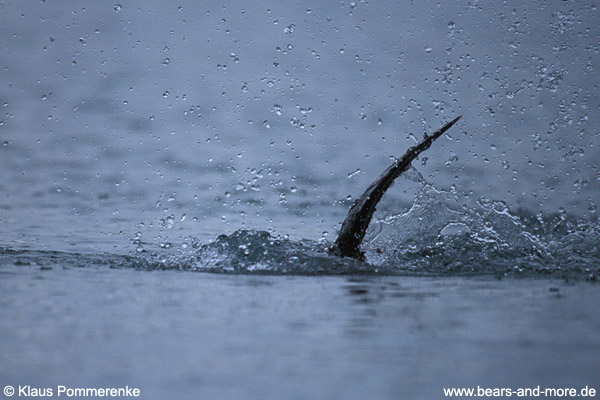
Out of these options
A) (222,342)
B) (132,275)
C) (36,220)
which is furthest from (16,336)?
(36,220)

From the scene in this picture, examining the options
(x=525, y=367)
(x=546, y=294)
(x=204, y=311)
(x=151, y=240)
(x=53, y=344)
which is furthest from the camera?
(x=151, y=240)

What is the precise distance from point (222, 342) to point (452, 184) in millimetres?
10361

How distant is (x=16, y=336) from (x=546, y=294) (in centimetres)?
355

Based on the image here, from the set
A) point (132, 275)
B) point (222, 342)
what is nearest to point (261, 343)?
point (222, 342)

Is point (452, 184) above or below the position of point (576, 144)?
below

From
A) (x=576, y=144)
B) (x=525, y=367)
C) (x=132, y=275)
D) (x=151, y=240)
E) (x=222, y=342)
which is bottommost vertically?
(x=525, y=367)

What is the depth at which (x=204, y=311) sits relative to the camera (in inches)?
213

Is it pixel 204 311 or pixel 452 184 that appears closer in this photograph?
pixel 204 311

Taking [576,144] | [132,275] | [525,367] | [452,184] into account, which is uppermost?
[576,144]

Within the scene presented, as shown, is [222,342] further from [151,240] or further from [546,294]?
[151,240]

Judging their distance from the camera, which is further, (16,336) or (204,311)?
(204,311)

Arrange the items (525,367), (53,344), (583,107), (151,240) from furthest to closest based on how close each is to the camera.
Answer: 1. (583,107)
2. (151,240)
3. (53,344)
4. (525,367)

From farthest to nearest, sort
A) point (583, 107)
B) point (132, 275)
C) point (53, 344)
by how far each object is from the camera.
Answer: point (583, 107) → point (132, 275) → point (53, 344)

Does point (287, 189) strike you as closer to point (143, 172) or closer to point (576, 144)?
point (143, 172)
